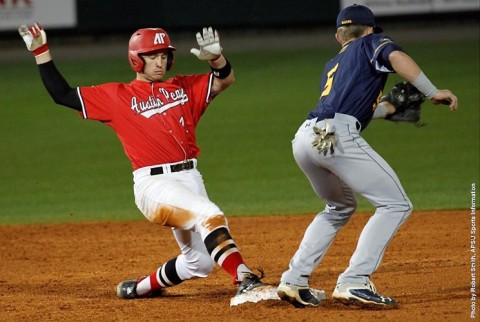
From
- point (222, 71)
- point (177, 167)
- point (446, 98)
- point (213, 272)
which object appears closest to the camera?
point (446, 98)

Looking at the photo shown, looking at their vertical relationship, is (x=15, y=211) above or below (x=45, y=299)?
below

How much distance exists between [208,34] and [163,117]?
0.65 m

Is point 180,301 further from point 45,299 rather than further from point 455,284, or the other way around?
point 455,284

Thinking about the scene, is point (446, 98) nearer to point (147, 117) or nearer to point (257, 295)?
point (257, 295)

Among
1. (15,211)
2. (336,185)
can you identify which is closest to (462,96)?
(15,211)

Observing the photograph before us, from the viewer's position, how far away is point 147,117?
257 inches

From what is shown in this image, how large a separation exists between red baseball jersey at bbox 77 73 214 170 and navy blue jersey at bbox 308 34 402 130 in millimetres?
972

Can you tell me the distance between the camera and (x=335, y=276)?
293 inches

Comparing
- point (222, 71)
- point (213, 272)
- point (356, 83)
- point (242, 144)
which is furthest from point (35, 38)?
point (242, 144)

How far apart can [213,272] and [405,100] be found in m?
2.42

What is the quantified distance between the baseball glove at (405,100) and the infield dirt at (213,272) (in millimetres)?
1241

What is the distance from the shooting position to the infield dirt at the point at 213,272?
6.23m

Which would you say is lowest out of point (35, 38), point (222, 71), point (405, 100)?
point (405, 100)

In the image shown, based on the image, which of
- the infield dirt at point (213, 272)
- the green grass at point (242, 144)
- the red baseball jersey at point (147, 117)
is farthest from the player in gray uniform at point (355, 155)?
the green grass at point (242, 144)
